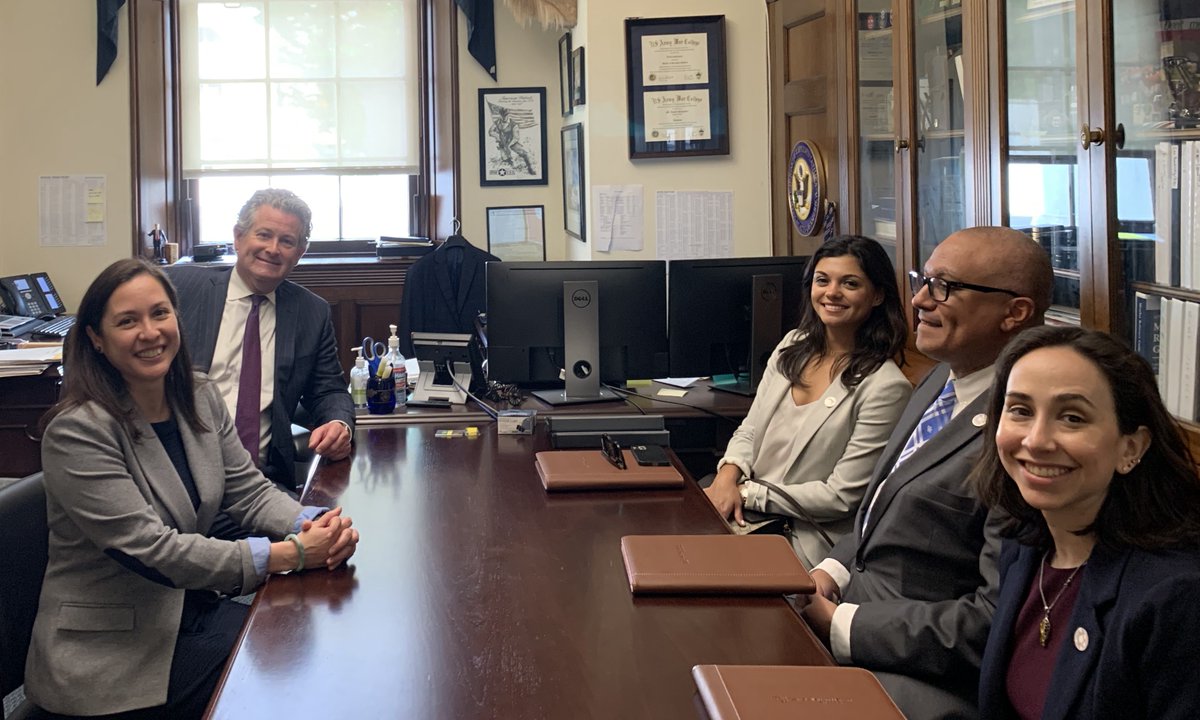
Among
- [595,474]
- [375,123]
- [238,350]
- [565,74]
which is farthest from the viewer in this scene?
[375,123]

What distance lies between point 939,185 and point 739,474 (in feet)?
2.99

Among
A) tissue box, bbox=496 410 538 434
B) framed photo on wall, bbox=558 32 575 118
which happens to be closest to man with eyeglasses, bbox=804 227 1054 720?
tissue box, bbox=496 410 538 434

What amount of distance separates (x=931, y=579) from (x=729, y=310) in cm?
152

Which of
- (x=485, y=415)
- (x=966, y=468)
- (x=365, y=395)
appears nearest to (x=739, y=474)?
(x=485, y=415)

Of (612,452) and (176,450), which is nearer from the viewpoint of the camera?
(176,450)

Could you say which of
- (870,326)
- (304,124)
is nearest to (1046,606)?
(870,326)

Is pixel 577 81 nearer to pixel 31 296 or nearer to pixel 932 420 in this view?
pixel 31 296

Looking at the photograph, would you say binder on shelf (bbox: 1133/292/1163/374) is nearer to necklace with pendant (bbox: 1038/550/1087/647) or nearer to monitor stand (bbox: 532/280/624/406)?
necklace with pendant (bbox: 1038/550/1087/647)

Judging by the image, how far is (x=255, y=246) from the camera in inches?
114

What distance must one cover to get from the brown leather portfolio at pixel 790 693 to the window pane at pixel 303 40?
4.59 metres

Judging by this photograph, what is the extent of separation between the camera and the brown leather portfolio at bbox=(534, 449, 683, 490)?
2275 millimetres

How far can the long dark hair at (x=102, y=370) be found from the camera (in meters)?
1.94

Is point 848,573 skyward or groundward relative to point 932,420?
groundward

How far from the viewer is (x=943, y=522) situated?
1883mm
